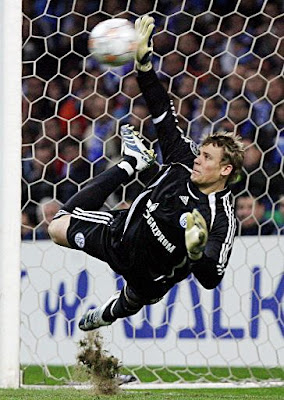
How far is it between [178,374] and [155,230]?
2.64 meters

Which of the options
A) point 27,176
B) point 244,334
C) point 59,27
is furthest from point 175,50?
point 244,334

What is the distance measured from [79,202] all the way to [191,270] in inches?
32.5

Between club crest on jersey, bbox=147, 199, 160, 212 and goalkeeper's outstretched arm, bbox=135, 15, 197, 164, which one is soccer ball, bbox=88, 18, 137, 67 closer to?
goalkeeper's outstretched arm, bbox=135, 15, 197, 164

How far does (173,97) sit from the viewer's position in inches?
332

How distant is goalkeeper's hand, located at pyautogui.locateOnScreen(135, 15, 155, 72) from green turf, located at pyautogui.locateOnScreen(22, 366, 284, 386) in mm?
2831

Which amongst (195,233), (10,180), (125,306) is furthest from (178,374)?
(195,233)

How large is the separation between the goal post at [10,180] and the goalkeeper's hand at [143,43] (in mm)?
1401

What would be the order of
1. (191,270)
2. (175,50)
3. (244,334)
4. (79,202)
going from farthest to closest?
(175,50) < (244,334) < (79,202) < (191,270)

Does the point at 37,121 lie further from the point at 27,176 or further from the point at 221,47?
the point at 221,47

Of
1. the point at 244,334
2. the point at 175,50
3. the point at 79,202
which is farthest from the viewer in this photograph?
the point at 175,50

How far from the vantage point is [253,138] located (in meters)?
8.41

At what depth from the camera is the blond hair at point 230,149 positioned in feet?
18.1

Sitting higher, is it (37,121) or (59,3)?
(59,3)

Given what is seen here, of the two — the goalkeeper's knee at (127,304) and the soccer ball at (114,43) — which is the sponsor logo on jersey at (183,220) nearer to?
the goalkeeper's knee at (127,304)
